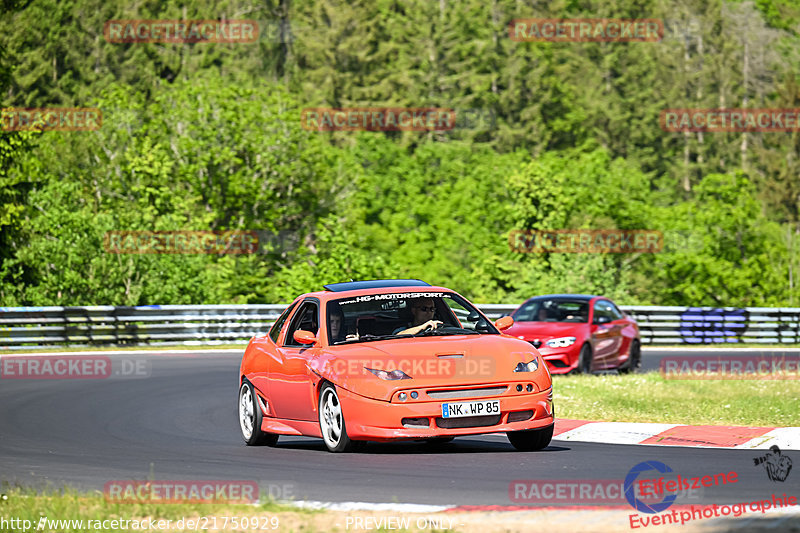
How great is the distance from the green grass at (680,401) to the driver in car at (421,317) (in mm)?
3213

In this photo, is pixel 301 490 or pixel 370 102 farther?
pixel 370 102

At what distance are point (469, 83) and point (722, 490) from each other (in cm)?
7947

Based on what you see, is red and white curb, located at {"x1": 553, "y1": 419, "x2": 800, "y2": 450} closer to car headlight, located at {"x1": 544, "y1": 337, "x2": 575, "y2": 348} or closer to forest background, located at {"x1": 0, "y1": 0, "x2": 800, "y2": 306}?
car headlight, located at {"x1": 544, "y1": 337, "x2": 575, "y2": 348}

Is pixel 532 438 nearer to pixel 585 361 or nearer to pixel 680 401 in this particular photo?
pixel 680 401

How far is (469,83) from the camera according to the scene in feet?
285

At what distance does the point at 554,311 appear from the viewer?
2344cm

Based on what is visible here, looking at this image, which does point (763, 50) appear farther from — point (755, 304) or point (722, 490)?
point (722, 490)

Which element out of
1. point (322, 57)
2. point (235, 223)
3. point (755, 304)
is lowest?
point (755, 304)

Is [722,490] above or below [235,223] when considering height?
above

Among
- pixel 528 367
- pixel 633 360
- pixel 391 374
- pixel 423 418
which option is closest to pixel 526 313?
pixel 633 360

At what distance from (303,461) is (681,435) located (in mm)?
3993

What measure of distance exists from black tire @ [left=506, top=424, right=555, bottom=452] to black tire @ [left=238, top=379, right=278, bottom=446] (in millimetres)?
2765

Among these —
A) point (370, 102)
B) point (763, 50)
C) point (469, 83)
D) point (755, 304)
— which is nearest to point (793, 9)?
point (763, 50)

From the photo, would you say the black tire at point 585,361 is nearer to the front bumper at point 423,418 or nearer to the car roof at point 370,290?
the car roof at point 370,290
